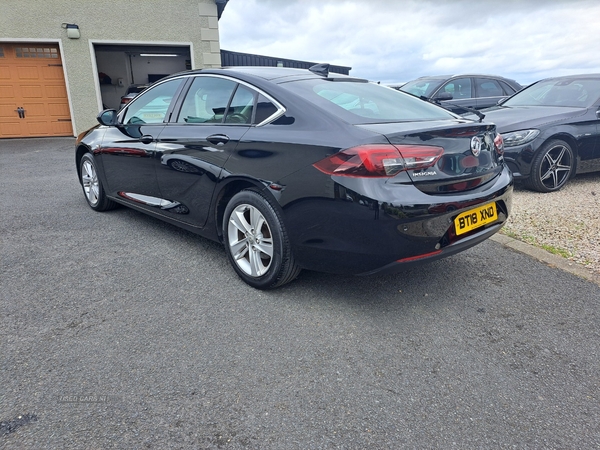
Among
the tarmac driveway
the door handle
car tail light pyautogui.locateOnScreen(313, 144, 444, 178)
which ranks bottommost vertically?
the tarmac driveway

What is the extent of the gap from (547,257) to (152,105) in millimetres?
3676

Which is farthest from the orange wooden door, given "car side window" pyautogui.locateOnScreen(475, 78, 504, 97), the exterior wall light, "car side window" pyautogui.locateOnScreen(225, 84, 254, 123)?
"car side window" pyautogui.locateOnScreen(225, 84, 254, 123)

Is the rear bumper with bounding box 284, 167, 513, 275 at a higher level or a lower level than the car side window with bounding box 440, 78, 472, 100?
lower

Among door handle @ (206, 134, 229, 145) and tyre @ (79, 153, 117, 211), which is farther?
tyre @ (79, 153, 117, 211)

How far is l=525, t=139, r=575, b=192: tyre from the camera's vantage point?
17.0 feet

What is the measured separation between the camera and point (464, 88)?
9148mm

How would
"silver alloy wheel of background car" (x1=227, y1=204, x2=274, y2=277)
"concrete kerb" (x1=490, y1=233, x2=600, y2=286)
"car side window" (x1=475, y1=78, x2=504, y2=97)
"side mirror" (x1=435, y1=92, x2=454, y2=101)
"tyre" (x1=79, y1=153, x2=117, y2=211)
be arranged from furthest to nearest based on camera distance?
"car side window" (x1=475, y1=78, x2=504, y2=97) < "side mirror" (x1=435, y1=92, x2=454, y2=101) < "tyre" (x1=79, y1=153, x2=117, y2=211) < "concrete kerb" (x1=490, y1=233, x2=600, y2=286) < "silver alloy wheel of background car" (x1=227, y1=204, x2=274, y2=277)

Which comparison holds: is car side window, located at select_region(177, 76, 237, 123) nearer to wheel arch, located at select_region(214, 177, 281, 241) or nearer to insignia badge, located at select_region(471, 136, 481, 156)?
wheel arch, located at select_region(214, 177, 281, 241)

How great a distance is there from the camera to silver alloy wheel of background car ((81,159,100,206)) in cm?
463

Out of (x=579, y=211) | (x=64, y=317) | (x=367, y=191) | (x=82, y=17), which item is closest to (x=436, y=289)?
(x=367, y=191)

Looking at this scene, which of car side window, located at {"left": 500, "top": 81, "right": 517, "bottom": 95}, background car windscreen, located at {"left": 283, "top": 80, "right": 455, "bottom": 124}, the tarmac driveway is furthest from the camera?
car side window, located at {"left": 500, "top": 81, "right": 517, "bottom": 95}

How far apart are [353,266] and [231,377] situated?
0.90 meters

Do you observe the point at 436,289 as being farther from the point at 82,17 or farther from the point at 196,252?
the point at 82,17

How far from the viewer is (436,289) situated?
2.92 m
